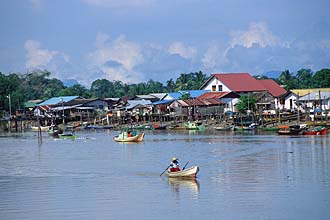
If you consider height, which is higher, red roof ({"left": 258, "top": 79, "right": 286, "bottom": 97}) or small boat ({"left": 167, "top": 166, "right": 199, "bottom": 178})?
red roof ({"left": 258, "top": 79, "right": 286, "bottom": 97})

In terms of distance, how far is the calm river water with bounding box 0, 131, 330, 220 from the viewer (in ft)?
71.4

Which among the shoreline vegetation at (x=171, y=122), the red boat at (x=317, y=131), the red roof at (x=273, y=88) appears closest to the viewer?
the red boat at (x=317, y=131)

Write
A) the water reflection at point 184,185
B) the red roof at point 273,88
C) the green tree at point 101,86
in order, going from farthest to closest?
the green tree at point 101,86 → the red roof at point 273,88 → the water reflection at point 184,185

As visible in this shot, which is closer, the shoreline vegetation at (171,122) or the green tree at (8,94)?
the shoreline vegetation at (171,122)

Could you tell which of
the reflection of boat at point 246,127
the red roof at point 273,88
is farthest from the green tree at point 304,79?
the reflection of boat at point 246,127

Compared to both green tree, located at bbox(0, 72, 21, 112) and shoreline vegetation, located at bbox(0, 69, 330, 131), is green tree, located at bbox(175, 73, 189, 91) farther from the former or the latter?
green tree, located at bbox(0, 72, 21, 112)

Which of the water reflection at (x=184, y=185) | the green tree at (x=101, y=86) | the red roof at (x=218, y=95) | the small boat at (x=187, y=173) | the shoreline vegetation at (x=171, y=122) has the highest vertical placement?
the green tree at (x=101, y=86)

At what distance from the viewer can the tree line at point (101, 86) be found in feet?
297

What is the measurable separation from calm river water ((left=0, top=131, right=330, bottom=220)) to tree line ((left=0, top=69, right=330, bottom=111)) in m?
44.7

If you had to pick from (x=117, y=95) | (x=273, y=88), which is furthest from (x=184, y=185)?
(x=117, y=95)

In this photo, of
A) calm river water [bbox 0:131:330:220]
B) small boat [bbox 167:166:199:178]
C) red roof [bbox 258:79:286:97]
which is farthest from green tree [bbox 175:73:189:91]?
small boat [bbox 167:166:199:178]

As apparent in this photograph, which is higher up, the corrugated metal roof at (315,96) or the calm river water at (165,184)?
the corrugated metal roof at (315,96)

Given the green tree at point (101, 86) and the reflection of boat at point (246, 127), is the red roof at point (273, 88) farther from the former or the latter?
the green tree at point (101, 86)

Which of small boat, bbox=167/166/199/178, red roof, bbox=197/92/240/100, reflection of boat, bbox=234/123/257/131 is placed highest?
red roof, bbox=197/92/240/100
